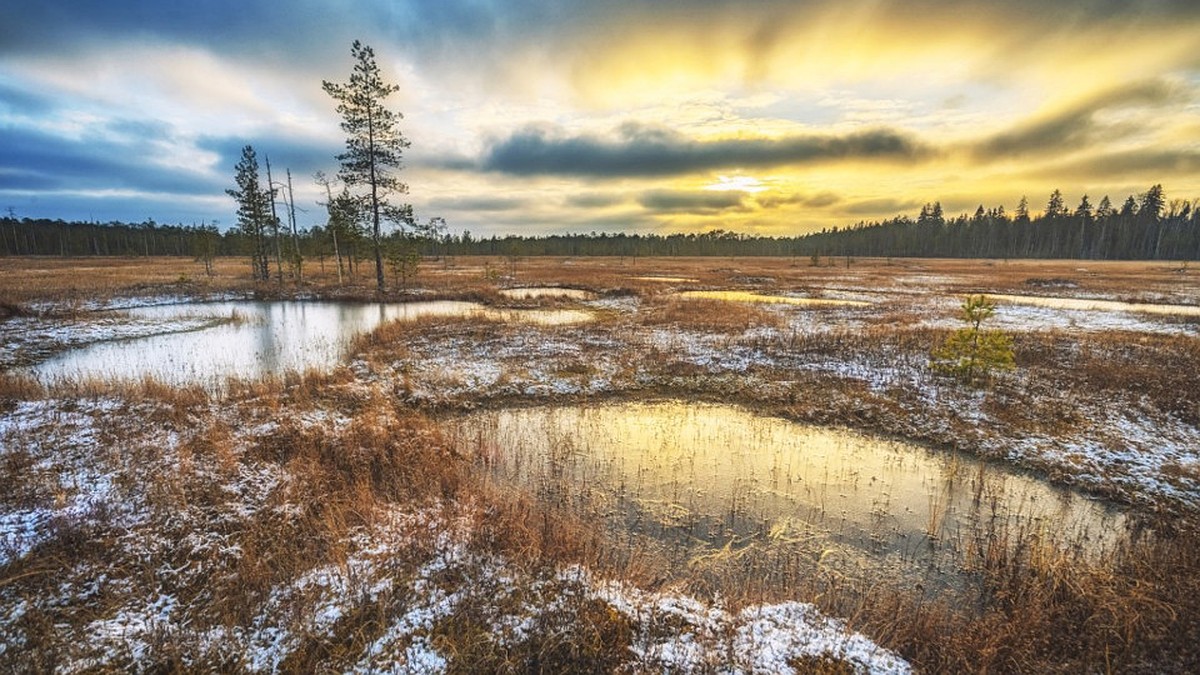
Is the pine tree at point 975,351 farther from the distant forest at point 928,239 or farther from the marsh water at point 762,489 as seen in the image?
the distant forest at point 928,239

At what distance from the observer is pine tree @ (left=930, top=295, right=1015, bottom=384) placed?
13.4 metres

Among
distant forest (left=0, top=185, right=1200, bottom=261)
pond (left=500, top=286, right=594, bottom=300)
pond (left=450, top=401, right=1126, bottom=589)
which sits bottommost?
pond (left=450, top=401, right=1126, bottom=589)

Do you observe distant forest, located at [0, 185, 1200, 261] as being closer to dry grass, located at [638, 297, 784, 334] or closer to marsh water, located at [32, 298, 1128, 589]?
dry grass, located at [638, 297, 784, 334]

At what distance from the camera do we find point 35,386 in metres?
11.6

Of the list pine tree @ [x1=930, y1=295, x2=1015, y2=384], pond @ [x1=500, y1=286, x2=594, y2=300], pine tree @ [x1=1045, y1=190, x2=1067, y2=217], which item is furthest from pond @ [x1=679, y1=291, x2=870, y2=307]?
pine tree @ [x1=1045, y1=190, x2=1067, y2=217]

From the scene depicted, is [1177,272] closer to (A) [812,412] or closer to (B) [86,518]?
(A) [812,412]

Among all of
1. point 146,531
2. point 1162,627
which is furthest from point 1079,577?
point 146,531

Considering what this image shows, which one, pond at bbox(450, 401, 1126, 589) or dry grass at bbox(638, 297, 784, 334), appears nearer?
pond at bbox(450, 401, 1126, 589)

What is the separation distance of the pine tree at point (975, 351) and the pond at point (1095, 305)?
25440 millimetres

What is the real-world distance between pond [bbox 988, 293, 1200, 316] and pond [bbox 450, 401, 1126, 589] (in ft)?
108

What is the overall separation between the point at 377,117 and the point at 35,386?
26.4 metres

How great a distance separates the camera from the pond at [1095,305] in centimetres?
3005

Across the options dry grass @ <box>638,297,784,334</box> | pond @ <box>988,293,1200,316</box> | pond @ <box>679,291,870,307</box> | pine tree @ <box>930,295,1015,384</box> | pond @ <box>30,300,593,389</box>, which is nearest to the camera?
pine tree @ <box>930,295,1015,384</box>

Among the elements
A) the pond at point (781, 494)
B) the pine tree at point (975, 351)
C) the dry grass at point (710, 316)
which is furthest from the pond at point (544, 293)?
the pine tree at point (975, 351)
